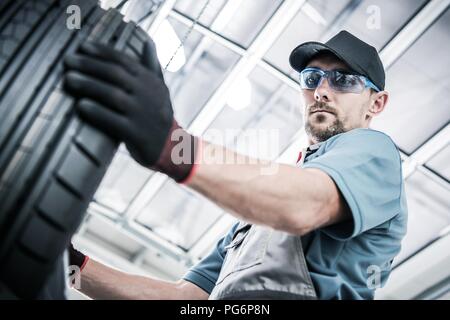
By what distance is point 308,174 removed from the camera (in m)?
0.87

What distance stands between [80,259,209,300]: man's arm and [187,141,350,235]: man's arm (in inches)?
25.9

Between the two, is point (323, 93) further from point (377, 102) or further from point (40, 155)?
point (40, 155)

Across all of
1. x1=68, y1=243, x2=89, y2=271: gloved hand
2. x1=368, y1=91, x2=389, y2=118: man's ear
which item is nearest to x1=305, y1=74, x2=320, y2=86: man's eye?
x1=368, y1=91, x2=389, y2=118: man's ear

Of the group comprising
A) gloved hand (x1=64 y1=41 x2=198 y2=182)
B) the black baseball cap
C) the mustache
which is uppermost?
the black baseball cap

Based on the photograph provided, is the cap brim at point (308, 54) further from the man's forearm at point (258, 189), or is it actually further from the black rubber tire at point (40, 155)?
the black rubber tire at point (40, 155)

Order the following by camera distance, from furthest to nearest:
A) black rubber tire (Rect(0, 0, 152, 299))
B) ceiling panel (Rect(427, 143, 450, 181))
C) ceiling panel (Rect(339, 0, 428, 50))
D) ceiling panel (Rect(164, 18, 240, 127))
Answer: ceiling panel (Rect(164, 18, 240, 127)) < ceiling panel (Rect(427, 143, 450, 181)) < ceiling panel (Rect(339, 0, 428, 50)) < black rubber tire (Rect(0, 0, 152, 299))

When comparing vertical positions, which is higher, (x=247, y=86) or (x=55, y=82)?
(x=55, y=82)

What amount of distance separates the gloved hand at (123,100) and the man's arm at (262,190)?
0.11m

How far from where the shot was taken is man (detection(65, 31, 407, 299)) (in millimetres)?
661

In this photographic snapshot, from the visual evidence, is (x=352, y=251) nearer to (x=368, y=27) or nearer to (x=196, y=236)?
(x=368, y=27)

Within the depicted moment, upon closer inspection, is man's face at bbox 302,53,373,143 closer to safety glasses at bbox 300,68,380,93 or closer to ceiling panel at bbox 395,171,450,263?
safety glasses at bbox 300,68,380,93

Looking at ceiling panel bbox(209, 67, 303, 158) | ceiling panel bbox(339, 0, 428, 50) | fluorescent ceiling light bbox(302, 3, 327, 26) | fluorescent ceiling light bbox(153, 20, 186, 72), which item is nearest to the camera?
ceiling panel bbox(339, 0, 428, 50)
